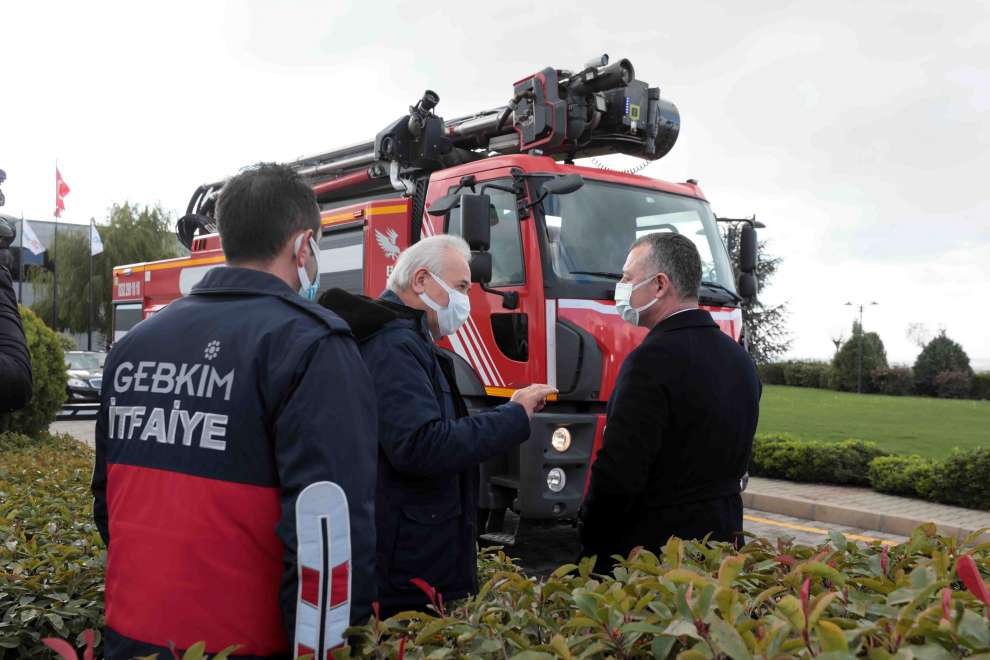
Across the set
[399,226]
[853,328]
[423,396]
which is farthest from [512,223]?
[853,328]

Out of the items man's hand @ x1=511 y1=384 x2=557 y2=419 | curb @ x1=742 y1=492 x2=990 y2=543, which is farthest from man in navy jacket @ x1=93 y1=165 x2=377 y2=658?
curb @ x1=742 y1=492 x2=990 y2=543

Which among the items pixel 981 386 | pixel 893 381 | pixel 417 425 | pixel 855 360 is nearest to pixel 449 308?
pixel 417 425

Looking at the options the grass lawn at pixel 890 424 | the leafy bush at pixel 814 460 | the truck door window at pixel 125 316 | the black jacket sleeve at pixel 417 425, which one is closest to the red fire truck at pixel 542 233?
the black jacket sleeve at pixel 417 425

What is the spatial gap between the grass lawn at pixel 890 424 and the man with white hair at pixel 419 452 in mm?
10950

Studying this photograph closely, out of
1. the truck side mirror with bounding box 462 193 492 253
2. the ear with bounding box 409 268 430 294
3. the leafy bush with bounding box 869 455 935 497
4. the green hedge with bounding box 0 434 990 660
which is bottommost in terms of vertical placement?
the leafy bush with bounding box 869 455 935 497

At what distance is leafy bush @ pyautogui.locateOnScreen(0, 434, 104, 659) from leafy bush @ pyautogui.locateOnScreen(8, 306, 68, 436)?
473 cm

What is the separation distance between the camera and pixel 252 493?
188 centimetres

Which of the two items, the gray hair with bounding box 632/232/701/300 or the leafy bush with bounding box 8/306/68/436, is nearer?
the gray hair with bounding box 632/232/701/300

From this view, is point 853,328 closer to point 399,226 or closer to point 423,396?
point 399,226

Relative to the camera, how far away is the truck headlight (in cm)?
574

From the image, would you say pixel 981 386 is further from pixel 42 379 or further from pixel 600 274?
pixel 42 379

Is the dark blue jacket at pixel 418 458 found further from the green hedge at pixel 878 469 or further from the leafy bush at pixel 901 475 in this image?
the leafy bush at pixel 901 475

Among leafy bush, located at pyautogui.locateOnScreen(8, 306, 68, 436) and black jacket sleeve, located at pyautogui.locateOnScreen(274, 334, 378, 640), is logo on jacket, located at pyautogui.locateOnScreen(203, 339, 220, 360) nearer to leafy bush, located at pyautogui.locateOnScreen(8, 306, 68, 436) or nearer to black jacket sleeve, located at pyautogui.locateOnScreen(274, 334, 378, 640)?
black jacket sleeve, located at pyautogui.locateOnScreen(274, 334, 378, 640)

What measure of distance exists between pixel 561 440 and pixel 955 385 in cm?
3276
